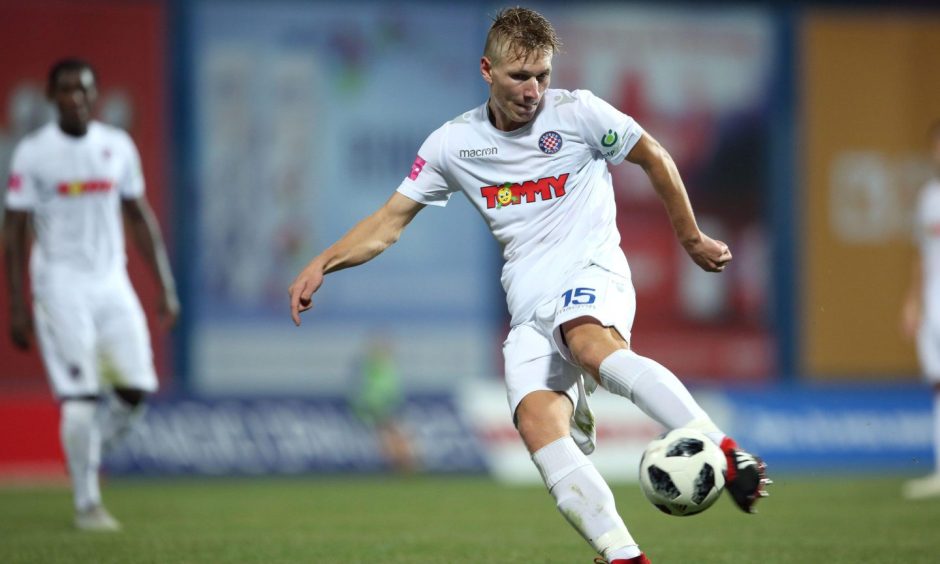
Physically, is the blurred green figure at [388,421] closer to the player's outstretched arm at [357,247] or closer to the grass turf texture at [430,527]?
the grass turf texture at [430,527]

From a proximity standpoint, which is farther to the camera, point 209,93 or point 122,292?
point 209,93

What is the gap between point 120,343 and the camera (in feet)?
29.1

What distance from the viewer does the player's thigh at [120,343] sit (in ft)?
29.1

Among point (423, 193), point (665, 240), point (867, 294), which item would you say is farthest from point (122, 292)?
point (867, 294)

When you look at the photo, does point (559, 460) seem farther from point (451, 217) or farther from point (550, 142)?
point (451, 217)

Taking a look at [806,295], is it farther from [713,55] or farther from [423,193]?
[423,193]

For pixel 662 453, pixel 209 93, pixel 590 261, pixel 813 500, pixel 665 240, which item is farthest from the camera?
pixel 665 240

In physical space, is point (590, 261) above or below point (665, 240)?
above

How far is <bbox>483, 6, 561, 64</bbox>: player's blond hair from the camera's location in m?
5.78

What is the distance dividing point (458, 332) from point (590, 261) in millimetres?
13302

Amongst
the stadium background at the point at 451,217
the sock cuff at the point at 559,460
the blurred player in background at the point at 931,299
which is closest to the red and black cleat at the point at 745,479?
the sock cuff at the point at 559,460

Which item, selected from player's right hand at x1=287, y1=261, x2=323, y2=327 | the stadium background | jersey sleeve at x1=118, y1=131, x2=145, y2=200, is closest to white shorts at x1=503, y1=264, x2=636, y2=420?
player's right hand at x1=287, y1=261, x2=323, y2=327

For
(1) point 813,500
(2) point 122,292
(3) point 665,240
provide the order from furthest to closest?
(3) point 665,240, (1) point 813,500, (2) point 122,292

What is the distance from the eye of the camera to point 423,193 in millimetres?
6234
